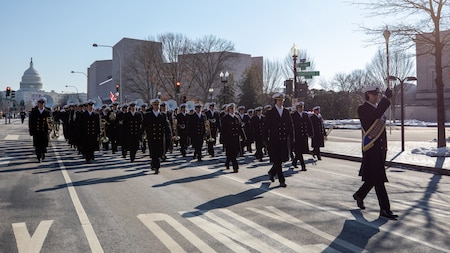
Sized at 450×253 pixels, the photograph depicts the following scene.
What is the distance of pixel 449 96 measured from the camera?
61.2 m

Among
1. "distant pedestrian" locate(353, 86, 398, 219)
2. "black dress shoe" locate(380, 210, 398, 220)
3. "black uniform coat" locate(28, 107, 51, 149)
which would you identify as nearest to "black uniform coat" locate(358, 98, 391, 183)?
"distant pedestrian" locate(353, 86, 398, 219)

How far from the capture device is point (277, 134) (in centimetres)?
1003

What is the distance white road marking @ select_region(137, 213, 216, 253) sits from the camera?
5.29 m

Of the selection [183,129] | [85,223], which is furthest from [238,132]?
A: [85,223]

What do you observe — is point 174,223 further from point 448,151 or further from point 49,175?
point 448,151

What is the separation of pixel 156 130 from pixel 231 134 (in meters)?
2.10

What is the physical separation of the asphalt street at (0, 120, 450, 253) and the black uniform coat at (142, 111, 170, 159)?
0.75m

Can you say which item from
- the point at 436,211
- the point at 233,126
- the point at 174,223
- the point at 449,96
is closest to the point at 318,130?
the point at 233,126

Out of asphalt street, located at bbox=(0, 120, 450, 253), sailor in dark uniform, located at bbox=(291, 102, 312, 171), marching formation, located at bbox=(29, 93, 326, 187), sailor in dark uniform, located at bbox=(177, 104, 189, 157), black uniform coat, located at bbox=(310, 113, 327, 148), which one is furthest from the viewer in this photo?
sailor in dark uniform, located at bbox=(177, 104, 189, 157)

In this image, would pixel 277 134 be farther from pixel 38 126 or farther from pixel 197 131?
pixel 38 126

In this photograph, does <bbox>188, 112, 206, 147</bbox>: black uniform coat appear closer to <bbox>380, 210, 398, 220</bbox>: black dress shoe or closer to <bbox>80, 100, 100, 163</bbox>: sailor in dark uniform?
<bbox>80, 100, 100, 163</bbox>: sailor in dark uniform

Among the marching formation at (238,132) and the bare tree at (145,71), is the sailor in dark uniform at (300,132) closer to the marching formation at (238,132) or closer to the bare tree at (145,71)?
the marching formation at (238,132)

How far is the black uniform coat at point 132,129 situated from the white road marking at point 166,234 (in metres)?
8.74

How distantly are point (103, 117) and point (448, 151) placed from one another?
1428cm
